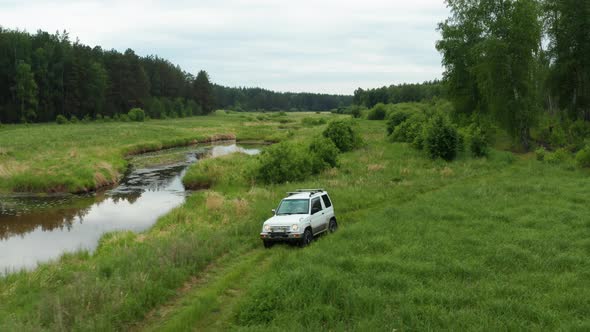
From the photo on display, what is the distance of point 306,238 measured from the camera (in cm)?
1734

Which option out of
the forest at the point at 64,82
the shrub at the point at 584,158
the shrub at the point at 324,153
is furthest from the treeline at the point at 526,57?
the forest at the point at 64,82

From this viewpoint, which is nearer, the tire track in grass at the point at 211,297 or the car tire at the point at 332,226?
the tire track in grass at the point at 211,297

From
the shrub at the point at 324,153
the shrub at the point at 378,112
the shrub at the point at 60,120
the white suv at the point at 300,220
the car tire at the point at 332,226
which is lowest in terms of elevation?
the car tire at the point at 332,226

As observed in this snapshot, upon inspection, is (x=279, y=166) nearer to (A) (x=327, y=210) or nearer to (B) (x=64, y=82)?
(A) (x=327, y=210)

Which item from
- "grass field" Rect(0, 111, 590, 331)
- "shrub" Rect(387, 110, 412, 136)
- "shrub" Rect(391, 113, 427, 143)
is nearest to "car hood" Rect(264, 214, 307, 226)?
"grass field" Rect(0, 111, 590, 331)

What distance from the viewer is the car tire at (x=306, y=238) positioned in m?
→ 17.1

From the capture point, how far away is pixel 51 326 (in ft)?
33.6

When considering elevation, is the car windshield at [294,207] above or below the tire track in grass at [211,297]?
above

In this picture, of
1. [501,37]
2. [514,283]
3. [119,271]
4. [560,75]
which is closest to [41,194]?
[119,271]

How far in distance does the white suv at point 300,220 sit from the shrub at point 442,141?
898 inches

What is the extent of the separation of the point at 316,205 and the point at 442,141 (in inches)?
959

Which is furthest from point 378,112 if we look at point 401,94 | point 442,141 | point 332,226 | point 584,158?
point 332,226

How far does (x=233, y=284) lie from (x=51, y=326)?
4.96 metres

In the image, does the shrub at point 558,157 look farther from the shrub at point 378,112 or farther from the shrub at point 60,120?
the shrub at point 60,120
